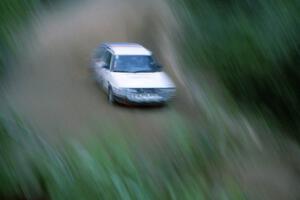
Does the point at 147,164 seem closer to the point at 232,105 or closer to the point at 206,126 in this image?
the point at 206,126

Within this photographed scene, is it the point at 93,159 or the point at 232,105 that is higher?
the point at 93,159

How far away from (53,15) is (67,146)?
3.64ft

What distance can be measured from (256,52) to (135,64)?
1390mm

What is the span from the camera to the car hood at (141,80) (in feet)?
14.7

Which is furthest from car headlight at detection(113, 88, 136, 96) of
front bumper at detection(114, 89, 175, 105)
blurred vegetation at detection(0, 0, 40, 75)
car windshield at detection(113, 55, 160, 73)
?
blurred vegetation at detection(0, 0, 40, 75)

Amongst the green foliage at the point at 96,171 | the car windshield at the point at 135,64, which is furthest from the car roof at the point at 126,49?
the green foliage at the point at 96,171

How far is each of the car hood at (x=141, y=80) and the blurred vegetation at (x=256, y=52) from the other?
0.89m

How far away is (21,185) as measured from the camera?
2.13 metres

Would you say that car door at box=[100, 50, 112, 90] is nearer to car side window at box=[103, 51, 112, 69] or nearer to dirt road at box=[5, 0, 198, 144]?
car side window at box=[103, 51, 112, 69]

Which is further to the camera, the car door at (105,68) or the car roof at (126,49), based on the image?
the car roof at (126,49)

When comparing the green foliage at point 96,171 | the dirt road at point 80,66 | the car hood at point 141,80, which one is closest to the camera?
the green foliage at point 96,171

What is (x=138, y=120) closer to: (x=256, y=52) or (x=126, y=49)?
(x=126, y=49)

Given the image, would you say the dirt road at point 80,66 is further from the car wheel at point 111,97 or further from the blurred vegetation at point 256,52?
the blurred vegetation at point 256,52

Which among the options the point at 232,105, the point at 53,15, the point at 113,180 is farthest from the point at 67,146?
the point at 232,105
